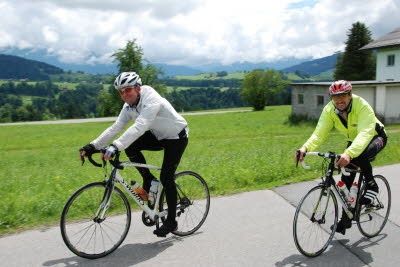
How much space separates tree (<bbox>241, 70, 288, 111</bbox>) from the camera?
267ft

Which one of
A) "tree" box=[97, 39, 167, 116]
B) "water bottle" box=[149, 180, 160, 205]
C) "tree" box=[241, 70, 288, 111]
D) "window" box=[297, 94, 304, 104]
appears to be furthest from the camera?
"tree" box=[241, 70, 288, 111]

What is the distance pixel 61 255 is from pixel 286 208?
341 cm

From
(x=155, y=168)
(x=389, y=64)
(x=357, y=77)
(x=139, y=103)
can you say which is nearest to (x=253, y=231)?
(x=155, y=168)

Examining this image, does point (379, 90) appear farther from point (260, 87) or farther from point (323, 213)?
point (260, 87)

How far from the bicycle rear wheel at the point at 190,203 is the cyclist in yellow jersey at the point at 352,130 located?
5.71ft

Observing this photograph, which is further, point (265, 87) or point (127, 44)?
point (265, 87)

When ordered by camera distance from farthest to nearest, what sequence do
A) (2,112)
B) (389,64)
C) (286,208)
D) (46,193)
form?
(2,112) → (389,64) → (46,193) → (286,208)

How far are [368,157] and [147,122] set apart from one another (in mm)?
2639

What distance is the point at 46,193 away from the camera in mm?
7738

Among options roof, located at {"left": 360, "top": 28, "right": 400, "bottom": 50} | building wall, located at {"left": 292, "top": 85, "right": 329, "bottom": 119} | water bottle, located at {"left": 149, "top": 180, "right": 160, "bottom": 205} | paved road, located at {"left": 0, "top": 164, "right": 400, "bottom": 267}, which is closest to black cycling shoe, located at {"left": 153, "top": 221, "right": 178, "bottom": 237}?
paved road, located at {"left": 0, "top": 164, "right": 400, "bottom": 267}

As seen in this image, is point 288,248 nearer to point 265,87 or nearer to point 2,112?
point 265,87

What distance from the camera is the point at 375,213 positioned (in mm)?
5855

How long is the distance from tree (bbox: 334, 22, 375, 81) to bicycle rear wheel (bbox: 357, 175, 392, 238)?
222ft

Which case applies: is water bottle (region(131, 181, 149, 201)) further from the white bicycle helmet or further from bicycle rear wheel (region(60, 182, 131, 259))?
the white bicycle helmet
